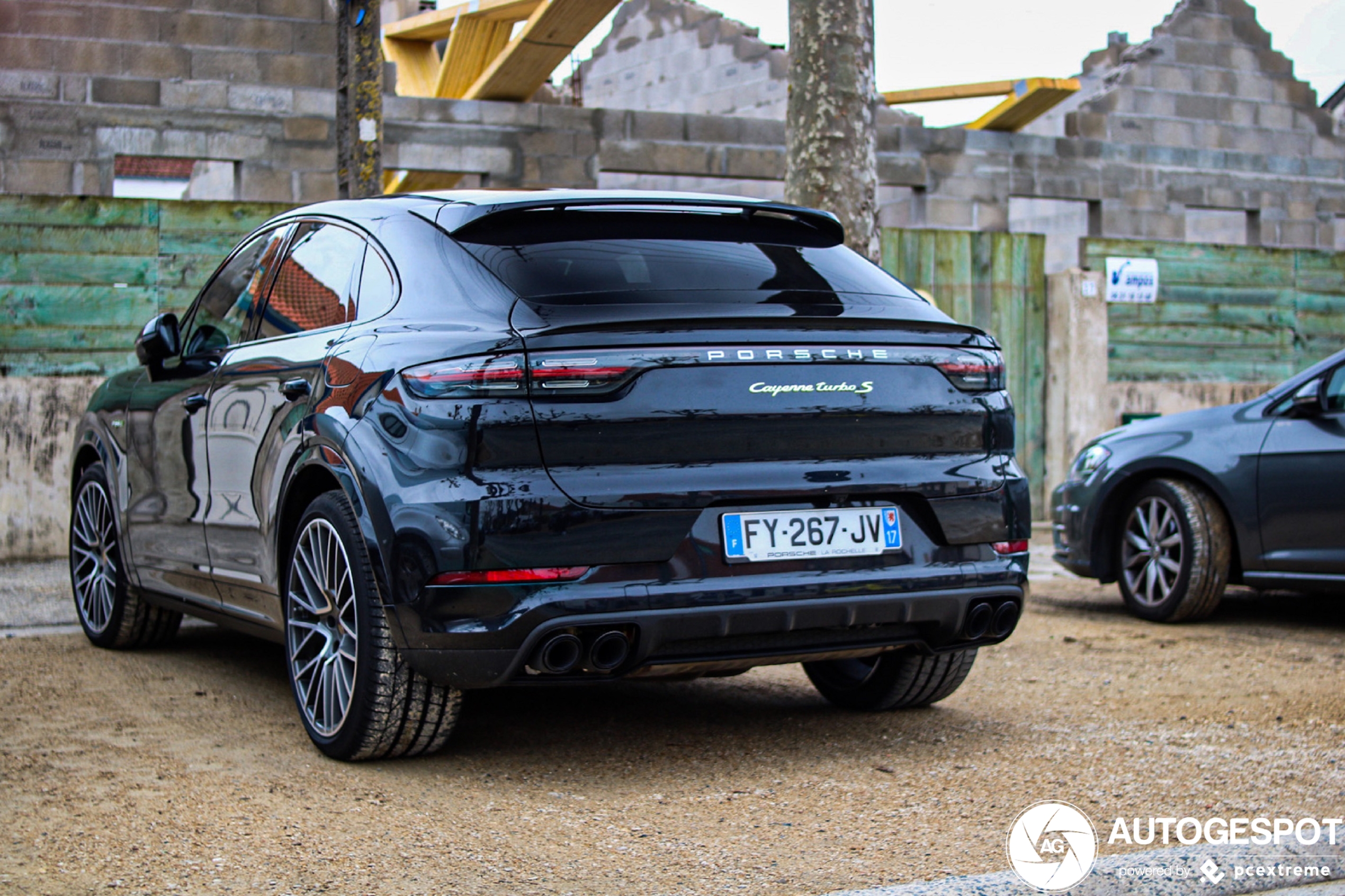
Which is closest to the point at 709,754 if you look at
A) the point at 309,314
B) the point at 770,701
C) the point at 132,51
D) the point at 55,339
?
the point at 770,701

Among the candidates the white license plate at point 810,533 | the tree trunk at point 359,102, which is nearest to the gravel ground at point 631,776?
the white license plate at point 810,533

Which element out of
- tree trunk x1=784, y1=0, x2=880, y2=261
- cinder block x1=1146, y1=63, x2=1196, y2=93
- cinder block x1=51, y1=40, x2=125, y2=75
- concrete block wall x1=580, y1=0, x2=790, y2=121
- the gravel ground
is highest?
concrete block wall x1=580, y1=0, x2=790, y2=121

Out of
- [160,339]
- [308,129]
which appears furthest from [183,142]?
[160,339]

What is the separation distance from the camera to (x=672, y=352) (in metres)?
3.89

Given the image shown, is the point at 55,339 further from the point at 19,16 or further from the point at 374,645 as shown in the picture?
the point at 374,645

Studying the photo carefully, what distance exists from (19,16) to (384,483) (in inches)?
415

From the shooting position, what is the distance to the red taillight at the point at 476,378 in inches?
148

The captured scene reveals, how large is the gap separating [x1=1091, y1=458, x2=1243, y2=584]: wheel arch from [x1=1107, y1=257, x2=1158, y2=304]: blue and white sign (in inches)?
218

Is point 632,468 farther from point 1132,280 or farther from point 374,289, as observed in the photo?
point 1132,280

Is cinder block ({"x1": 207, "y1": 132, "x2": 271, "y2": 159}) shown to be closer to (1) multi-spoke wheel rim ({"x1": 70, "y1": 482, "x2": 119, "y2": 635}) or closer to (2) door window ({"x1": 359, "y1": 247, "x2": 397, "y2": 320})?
(1) multi-spoke wheel rim ({"x1": 70, "y1": 482, "x2": 119, "y2": 635})

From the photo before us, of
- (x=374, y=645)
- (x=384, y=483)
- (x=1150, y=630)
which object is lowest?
(x=1150, y=630)

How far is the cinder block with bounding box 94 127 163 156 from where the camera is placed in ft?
41.7

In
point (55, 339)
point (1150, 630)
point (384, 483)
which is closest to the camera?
point (384, 483)

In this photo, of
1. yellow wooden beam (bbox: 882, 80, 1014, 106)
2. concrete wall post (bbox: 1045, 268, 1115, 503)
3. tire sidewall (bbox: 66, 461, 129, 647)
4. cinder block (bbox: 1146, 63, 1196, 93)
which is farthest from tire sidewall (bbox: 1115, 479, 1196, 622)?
cinder block (bbox: 1146, 63, 1196, 93)
